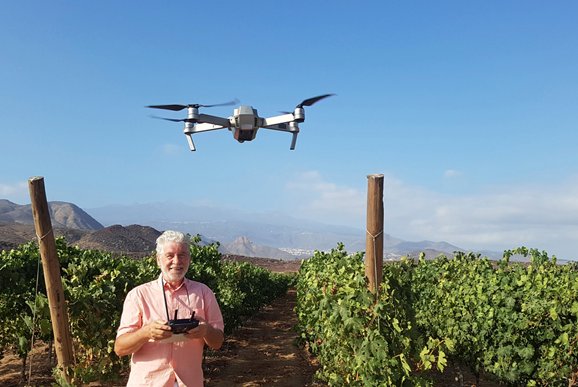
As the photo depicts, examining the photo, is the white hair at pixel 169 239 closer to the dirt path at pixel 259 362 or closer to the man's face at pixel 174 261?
the man's face at pixel 174 261

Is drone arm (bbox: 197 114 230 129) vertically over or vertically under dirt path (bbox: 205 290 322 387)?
over

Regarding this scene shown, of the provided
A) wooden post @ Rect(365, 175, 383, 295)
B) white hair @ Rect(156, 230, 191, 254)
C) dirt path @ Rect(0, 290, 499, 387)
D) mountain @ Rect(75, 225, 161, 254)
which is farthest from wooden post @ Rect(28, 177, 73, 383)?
mountain @ Rect(75, 225, 161, 254)

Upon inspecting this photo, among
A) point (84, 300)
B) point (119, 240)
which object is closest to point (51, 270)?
point (84, 300)

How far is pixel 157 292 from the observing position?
10.3ft

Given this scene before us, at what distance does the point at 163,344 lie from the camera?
3061 mm

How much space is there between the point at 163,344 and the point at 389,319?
305 cm

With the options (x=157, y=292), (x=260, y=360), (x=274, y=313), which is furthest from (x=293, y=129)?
A: (x=274, y=313)

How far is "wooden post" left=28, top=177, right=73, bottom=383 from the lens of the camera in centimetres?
476

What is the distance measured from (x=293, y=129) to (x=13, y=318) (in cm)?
727

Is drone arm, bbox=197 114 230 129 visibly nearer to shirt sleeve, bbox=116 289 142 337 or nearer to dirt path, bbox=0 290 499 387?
dirt path, bbox=0 290 499 387

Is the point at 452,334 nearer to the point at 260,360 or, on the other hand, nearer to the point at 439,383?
the point at 439,383

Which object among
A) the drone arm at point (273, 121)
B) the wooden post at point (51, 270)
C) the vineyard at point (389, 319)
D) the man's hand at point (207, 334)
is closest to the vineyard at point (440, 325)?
the vineyard at point (389, 319)

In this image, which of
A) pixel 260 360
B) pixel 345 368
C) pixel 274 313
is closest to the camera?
pixel 345 368

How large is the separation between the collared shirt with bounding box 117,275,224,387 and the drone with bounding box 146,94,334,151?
24.1 feet
